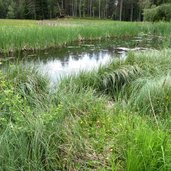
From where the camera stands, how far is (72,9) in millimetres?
45031

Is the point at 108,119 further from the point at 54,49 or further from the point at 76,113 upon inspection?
the point at 54,49

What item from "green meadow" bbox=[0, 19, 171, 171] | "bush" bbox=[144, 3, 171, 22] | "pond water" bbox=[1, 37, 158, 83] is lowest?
"pond water" bbox=[1, 37, 158, 83]

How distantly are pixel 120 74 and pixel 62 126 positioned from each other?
8.65 ft

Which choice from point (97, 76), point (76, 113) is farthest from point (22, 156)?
point (97, 76)

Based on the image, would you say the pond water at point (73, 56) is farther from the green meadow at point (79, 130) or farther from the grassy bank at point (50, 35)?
the green meadow at point (79, 130)

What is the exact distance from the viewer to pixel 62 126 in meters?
2.51

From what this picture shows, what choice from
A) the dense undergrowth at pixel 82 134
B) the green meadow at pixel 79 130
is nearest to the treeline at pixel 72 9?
the green meadow at pixel 79 130

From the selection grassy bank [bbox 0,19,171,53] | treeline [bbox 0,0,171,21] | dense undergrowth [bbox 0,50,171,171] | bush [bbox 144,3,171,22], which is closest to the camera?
dense undergrowth [bbox 0,50,171,171]

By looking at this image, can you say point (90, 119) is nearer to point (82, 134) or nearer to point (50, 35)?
point (82, 134)

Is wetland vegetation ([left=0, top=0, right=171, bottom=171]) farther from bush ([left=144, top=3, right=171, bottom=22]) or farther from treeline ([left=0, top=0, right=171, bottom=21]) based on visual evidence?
treeline ([left=0, top=0, right=171, bottom=21])

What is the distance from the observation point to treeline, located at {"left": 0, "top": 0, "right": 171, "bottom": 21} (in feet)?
122

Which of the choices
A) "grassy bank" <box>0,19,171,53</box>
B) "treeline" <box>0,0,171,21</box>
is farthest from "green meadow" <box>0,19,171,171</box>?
"treeline" <box>0,0,171,21</box>

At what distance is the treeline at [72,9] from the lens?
37219mm

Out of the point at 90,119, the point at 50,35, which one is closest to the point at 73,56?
the point at 50,35
